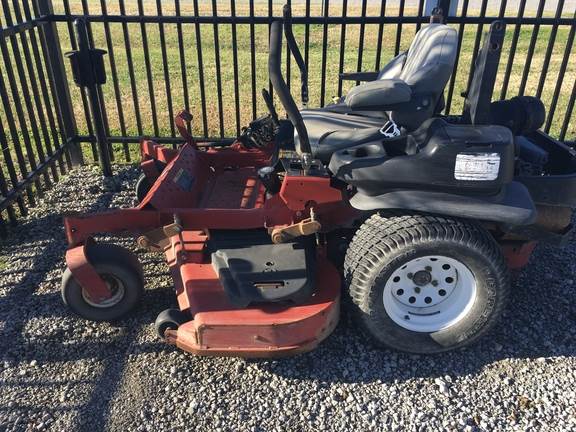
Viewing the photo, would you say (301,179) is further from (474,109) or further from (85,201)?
(85,201)

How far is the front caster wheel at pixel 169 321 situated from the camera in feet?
9.51

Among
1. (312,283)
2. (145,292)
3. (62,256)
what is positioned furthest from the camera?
(62,256)

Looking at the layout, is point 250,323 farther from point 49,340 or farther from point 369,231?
point 49,340

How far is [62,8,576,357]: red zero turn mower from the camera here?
8.82 feet

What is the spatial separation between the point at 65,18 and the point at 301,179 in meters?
3.01

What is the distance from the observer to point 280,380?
113 inches

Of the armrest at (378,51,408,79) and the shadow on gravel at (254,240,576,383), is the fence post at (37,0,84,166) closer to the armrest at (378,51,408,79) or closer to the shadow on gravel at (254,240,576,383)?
the armrest at (378,51,408,79)

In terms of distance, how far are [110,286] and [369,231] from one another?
149 cm

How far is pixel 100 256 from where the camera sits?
304cm

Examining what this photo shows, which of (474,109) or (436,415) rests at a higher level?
(474,109)

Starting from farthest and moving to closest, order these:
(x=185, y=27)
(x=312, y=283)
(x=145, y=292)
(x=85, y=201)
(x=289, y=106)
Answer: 1. (x=185, y=27)
2. (x=85, y=201)
3. (x=145, y=292)
4. (x=312, y=283)
5. (x=289, y=106)

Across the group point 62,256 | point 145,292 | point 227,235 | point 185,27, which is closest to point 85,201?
point 62,256

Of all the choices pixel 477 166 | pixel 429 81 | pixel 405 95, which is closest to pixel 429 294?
pixel 477 166

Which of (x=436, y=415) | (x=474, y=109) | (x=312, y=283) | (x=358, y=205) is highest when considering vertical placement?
(x=474, y=109)
